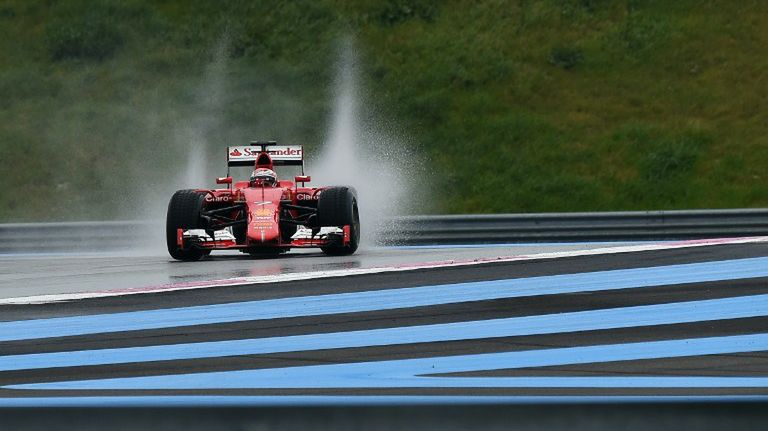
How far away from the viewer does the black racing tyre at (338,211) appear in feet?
44.1

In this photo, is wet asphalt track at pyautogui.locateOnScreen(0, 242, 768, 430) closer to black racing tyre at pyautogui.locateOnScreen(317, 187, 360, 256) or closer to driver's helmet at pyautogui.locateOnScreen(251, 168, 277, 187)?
black racing tyre at pyautogui.locateOnScreen(317, 187, 360, 256)

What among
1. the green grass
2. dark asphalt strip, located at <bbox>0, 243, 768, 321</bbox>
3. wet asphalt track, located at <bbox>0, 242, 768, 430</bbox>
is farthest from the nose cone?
the green grass

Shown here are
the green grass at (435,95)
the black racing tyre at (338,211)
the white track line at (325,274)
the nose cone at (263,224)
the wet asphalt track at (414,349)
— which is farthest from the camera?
the green grass at (435,95)

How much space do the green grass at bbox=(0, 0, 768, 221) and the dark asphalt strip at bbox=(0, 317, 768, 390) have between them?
13838 millimetres

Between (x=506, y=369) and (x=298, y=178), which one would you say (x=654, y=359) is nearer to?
(x=506, y=369)

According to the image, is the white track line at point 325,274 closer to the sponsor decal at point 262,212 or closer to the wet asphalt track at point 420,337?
the wet asphalt track at point 420,337

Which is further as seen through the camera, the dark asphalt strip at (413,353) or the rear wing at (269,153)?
the rear wing at (269,153)

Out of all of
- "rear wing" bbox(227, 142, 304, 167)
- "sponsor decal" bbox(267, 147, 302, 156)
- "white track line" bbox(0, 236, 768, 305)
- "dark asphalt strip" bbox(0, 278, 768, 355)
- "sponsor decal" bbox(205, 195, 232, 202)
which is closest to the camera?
"dark asphalt strip" bbox(0, 278, 768, 355)

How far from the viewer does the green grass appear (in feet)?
73.2

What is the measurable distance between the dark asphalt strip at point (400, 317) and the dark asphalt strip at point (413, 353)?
0.77m

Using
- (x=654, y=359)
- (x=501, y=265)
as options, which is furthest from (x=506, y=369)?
(x=501, y=265)

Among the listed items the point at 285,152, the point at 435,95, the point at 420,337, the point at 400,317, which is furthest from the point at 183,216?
the point at 435,95

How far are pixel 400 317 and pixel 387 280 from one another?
6.94 ft

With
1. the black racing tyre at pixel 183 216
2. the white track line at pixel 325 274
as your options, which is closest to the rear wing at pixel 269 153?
the black racing tyre at pixel 183 216
